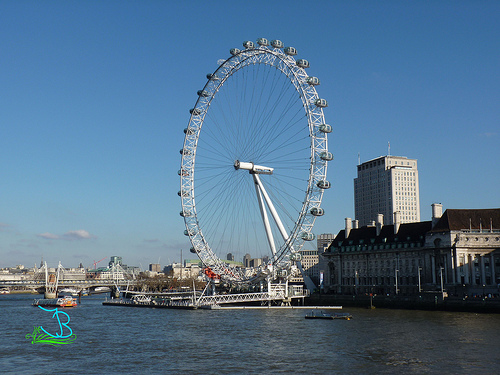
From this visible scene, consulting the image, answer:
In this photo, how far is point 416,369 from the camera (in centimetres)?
3703

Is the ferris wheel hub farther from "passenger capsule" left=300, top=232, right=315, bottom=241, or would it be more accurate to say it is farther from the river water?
the river water

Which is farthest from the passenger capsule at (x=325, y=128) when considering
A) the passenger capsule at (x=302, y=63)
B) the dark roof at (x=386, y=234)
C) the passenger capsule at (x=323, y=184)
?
the dark roof at (x=386, y=234)

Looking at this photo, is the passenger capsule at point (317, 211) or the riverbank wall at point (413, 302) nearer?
the riverbank wall at point (413, 302)

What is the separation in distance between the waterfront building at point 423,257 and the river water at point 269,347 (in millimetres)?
22798

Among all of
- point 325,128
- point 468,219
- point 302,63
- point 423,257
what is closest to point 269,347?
point 325,128

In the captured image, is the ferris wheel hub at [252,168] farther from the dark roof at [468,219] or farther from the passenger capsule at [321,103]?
the dark roof at [468,219]

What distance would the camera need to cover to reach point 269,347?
155 ft

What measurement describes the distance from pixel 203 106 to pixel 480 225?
151 feet

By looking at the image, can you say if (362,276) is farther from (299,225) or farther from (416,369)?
(416,369)

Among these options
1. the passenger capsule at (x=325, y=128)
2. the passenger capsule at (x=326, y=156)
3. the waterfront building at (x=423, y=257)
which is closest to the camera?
the passenger capsule at (x=325, y=128)

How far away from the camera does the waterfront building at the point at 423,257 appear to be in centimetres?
9219

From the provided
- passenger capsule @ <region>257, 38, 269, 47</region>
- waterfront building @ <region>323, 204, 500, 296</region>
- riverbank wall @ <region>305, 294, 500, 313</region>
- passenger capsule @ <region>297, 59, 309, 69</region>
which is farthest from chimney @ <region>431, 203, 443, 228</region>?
passenger capsule @ <region>257, 38, 269, 47</region>

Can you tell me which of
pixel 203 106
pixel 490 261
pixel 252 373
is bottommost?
pixel 252 373

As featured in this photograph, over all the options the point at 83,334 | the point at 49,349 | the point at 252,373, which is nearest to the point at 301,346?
the point at 252,373
